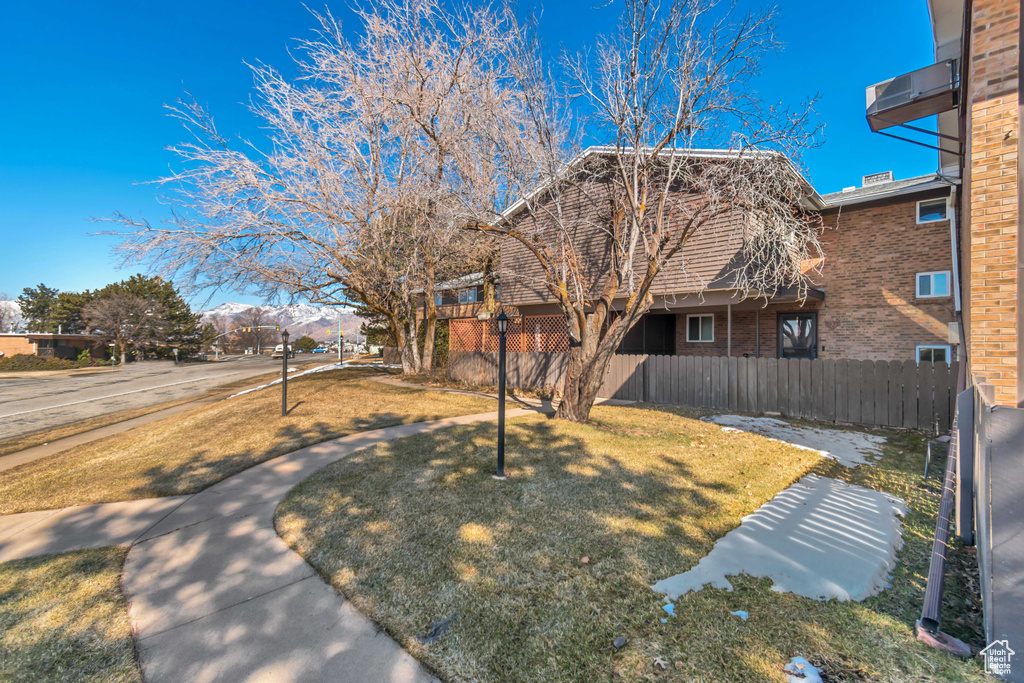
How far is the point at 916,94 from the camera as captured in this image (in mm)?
7176

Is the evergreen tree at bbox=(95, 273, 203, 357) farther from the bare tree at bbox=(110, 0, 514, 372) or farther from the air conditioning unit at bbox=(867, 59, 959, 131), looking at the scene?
the air conditioning unit at bbox=(867, 59, 959, 131)

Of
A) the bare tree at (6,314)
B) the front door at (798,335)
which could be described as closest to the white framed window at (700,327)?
the front door at (798,335)

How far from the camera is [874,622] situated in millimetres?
2402

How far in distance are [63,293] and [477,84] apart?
52.6 metres

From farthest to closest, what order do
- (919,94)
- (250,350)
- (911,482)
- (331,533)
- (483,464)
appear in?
(250,350) → (919,94) → (483,464) → (911,482) → (331,533)

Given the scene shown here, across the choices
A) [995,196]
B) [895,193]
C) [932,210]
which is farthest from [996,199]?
[932,210]

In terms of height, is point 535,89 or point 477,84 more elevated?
point 477,84

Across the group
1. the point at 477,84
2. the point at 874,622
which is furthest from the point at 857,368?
the point at 477,84

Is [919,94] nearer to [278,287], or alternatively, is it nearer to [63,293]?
[278,287]

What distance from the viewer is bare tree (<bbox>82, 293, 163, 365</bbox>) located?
3691cm

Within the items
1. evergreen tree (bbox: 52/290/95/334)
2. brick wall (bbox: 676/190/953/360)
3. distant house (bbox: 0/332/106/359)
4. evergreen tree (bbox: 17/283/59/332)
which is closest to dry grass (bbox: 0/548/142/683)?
brick wall (bbox: 676/190/953/360)

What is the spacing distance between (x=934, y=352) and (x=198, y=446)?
17062mm

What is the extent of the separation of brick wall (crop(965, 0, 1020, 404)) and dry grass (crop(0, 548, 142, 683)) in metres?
7.43

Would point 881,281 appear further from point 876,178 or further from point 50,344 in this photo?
point 50,344
